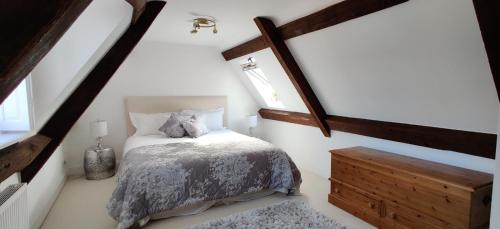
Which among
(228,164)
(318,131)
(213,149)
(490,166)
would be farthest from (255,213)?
(490,166)

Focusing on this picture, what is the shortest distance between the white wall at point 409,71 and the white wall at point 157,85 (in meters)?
1.98

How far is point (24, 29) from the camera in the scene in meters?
0.85

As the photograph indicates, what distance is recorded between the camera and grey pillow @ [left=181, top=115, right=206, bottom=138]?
372 centimetres

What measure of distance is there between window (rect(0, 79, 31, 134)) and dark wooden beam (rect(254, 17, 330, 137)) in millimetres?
2155

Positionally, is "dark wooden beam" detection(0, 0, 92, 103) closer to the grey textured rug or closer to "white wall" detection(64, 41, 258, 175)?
the grey textured rug

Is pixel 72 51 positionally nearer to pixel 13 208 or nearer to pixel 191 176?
pixel 13 208

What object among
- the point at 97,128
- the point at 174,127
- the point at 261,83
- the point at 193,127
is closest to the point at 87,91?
the point at 97,128

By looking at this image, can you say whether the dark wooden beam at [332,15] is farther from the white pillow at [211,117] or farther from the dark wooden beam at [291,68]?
the white pillow at [211,117]

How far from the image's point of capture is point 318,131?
12.4 feet

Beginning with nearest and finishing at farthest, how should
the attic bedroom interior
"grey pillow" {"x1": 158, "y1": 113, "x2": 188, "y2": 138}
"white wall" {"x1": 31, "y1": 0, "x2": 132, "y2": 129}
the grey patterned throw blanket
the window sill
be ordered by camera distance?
the window sill
the attic bedroom interior
"white wall" {"x1": 31, "y1": 0, "x2": 132, "y2": 129}
the grey patterned throw blanket
"grey pillow" {"x1": 158, "y1": 113, "x2": 188, "y2": 138}

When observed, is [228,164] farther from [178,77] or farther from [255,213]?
[178,77]

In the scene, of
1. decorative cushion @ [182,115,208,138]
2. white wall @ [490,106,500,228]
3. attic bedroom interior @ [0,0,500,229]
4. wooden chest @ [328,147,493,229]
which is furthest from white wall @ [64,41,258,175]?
white wall @ [490,106,500,228]

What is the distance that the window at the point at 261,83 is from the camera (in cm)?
437

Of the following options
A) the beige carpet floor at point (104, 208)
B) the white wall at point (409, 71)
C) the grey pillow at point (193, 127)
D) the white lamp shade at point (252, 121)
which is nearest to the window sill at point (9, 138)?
the beige carpet floor at point (104, 208)
